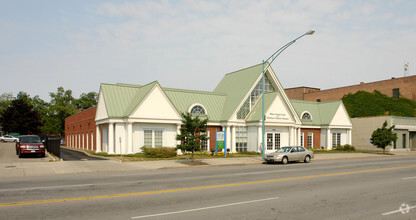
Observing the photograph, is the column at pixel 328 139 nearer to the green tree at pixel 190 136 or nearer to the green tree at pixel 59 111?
the green tree at pixel 190 136

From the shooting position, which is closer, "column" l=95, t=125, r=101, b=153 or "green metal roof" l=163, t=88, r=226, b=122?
"column" l=95, t=125, r=101, b=153

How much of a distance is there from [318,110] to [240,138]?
15676mm

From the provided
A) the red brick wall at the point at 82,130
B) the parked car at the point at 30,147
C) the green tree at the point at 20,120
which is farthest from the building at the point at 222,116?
the green tree at the point at 20,120

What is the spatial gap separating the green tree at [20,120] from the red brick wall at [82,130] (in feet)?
105

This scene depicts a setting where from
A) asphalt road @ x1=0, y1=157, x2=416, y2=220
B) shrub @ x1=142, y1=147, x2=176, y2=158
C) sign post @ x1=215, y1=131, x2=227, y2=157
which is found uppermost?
sign post @ x1=215, y1=131, x2=227, y2=157

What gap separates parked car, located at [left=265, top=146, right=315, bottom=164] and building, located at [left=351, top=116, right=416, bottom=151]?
2485 centimetres

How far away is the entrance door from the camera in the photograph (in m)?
35.3

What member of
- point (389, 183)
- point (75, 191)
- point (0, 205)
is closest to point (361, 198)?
point (389, 183)

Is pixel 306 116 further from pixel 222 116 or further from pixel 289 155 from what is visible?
pixel 289 155

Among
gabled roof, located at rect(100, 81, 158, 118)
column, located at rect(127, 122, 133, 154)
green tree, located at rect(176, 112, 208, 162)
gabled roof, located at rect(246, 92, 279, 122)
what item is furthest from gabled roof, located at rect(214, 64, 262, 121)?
column, located at rect(127, 122, 133, 154)

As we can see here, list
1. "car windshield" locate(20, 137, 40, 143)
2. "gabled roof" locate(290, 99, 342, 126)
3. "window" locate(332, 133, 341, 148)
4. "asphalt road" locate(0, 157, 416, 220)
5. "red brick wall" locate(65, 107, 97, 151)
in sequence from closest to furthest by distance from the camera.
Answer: "asphalt road" locate(0, 157, 416, 220), "car windshield" locate(20, 137, 40, 143), "red brick wall" locate(65, 107, 97, 151), "gabled roof" locate(290, 99, 342, 126), "window" locate(332, 133, 341, 148)

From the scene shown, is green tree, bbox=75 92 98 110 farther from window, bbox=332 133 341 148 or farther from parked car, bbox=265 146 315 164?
parked car, bbox=265 146 315 164

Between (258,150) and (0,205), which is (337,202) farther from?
(258,150)

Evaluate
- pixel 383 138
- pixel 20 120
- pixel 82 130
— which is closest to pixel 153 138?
pixel 82 130
